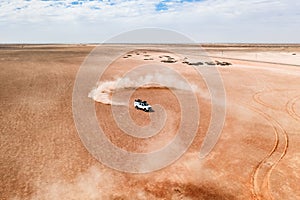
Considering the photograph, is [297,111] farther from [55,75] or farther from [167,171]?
[55,75]

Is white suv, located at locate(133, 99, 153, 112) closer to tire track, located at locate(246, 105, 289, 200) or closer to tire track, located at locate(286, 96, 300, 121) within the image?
tire track, located at locate(246, 105, 289, 200)

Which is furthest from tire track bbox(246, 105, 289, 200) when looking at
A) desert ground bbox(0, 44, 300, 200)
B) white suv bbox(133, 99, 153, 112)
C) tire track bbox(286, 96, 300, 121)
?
white suv bbox(133, 99, 153, 112)

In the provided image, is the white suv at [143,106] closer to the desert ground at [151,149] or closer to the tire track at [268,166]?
the desert ground at [151,149]

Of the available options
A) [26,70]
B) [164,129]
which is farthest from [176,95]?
[26,70]

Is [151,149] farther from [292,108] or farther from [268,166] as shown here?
[292,108]

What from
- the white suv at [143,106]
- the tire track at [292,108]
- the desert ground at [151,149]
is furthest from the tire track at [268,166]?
the white suv at [143,106]
